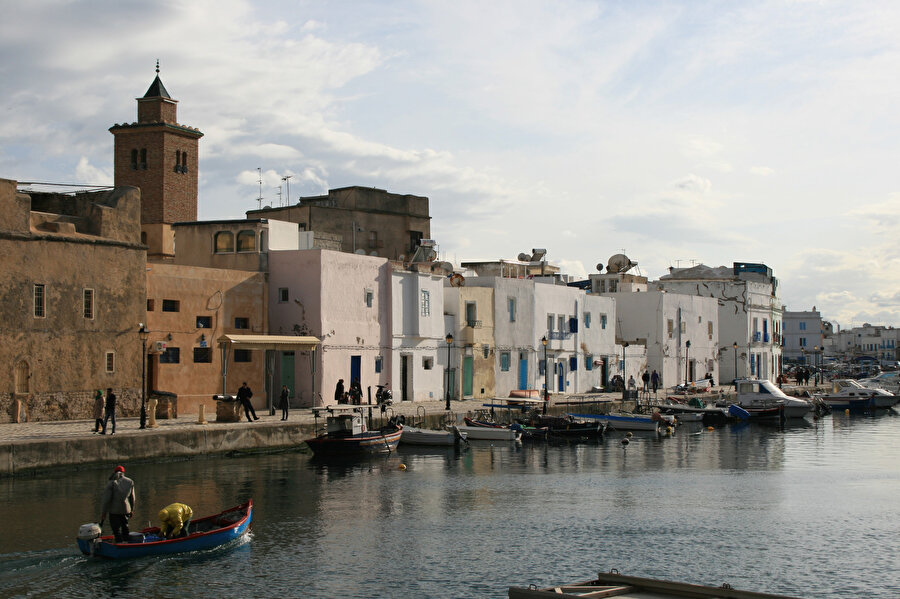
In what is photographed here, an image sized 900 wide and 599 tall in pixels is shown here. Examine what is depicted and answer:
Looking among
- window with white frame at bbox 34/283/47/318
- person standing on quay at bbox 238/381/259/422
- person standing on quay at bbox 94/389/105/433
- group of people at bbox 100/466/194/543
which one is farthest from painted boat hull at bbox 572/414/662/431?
group of people at bbox 100/466/194/543

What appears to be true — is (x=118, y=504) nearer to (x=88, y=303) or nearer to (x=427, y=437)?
(x=88, y=303)

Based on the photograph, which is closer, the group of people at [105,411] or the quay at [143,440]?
the quay at [143,440]

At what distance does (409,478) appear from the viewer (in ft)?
105

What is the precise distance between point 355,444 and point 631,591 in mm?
21869

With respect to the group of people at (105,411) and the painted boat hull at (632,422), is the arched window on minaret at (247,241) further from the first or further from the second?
the painted boat hull at (632,422)

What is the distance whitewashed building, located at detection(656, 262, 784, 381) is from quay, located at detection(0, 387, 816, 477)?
149ft

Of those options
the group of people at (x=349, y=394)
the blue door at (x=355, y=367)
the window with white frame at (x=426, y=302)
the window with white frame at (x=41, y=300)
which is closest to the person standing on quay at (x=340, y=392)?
the group of people at (x=349, y=394)

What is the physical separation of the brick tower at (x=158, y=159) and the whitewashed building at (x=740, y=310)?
36614 mm

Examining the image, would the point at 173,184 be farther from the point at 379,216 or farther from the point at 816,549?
the point at 816,549

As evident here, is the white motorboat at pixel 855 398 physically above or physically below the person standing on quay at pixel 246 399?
below

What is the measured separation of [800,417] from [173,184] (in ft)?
135

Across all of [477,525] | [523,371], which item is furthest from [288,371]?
[477,525]

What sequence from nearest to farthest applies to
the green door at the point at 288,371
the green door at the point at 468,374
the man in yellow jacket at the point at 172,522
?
the man in yellow jacket at the point at 172,522 < the green door at the point at 288,371 < the green door at the point at 468,374

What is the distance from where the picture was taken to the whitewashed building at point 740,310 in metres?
81.9
